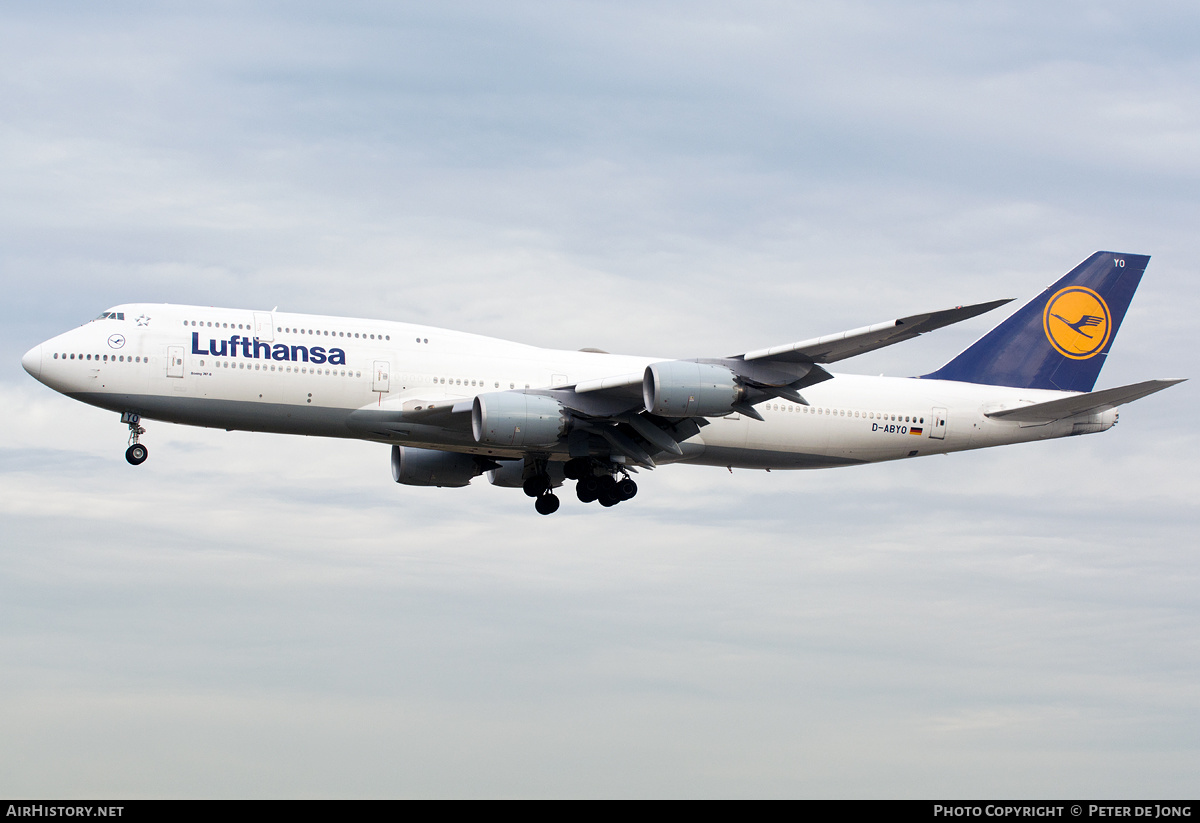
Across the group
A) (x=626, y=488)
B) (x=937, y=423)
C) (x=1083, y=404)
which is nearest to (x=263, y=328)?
(x=626, y=488)

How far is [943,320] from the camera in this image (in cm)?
2933

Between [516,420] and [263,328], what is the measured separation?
25.1ft

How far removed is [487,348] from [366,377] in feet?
13.4

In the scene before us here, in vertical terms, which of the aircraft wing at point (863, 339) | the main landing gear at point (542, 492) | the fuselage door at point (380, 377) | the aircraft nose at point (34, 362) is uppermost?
the aircraft nose at point (34, 362)

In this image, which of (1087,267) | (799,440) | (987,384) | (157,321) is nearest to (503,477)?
(799,440)

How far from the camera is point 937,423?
41.2 metres

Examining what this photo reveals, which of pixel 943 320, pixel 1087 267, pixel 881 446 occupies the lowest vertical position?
pixel 943 320

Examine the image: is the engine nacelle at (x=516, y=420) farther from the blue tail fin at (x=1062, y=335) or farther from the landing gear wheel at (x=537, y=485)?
the blue tail fin at (x=1062, y=335)

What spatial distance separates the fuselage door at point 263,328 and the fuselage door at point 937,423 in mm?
21079

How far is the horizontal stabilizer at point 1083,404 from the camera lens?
3628cm

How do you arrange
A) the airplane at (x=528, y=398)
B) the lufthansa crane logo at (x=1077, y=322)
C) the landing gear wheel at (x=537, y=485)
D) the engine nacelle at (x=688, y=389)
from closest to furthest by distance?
the engine nacelle at (x=688, y=389), the airplane at (x=528, y=398), the landing gear wheel at (x=537, y=485), the lufthansa crane logo at (x=1077, y=322)

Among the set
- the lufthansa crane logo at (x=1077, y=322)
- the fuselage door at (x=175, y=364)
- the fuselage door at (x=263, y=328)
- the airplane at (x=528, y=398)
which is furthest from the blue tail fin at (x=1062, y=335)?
the fuselage door at (x=175, y=364)

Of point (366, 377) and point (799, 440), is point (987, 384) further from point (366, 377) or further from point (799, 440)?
point (366, 377)

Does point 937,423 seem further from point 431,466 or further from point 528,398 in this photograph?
point 431,466
